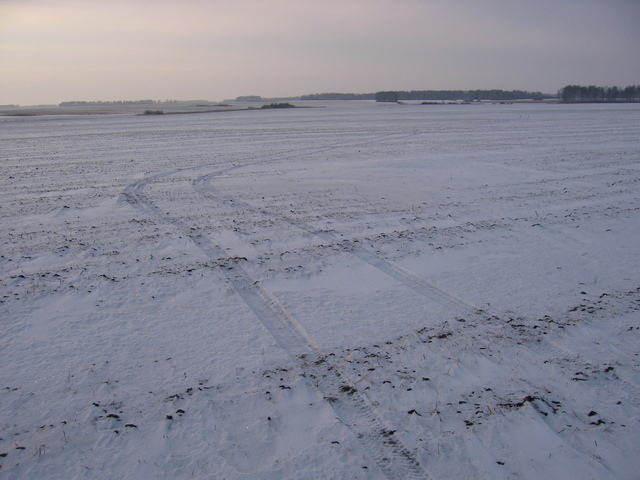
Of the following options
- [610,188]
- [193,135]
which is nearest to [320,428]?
[610,188]

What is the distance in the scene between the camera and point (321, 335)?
5121 mm

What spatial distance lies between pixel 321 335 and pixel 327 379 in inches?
33.2

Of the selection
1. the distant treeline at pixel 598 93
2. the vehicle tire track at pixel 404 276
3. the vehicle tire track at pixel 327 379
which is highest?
the distant treeline at pixel 598 93

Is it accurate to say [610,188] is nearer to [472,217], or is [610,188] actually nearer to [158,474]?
[472,217]

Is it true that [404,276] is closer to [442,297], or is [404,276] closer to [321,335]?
[442,297]

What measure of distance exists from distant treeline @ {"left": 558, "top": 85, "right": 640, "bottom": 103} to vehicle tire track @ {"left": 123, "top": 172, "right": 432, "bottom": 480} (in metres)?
132

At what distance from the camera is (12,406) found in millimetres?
3998

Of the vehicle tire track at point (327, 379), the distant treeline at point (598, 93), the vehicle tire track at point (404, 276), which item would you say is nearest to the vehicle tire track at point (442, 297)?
the vehicle tire track at point (404, 276)

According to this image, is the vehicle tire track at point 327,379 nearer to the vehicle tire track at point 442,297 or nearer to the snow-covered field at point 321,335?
the snow-covered field at point 321,335

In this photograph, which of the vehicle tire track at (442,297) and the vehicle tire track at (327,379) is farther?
the vehicle tire track at (442,297)

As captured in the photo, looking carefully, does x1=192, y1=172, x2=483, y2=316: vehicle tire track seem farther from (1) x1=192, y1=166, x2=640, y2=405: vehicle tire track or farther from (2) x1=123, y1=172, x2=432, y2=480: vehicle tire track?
(2) x1=123, y1=172, x2=432, y2=480: vehicle tire track

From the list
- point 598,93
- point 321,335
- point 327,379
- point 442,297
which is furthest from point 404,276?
point 598,93

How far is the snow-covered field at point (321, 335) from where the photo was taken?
11.5ft

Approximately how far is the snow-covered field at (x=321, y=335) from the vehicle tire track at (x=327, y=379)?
23 mm
